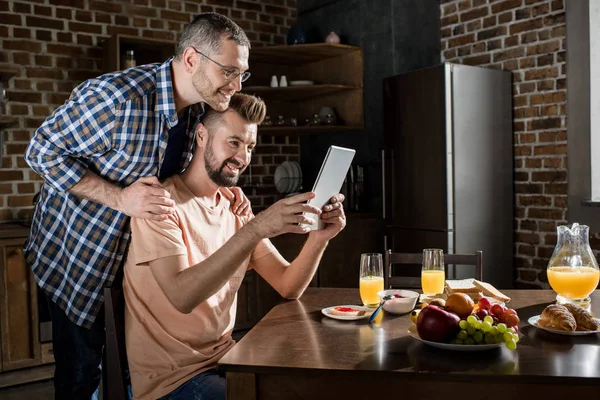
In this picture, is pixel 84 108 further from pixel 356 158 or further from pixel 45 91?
pixel 356 158

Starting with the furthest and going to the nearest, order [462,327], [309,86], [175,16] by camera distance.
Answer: [175,16], [309,86], [462,327]

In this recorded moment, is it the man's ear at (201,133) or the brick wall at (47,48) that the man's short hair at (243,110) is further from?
the brick wall at (47,48)

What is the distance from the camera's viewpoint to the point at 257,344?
1567mm

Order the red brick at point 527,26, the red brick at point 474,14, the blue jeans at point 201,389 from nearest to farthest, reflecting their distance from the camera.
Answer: the blue jeans at point 201,389
the red brick at point 527,26
the red brick at point 474,14

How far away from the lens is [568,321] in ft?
5.25

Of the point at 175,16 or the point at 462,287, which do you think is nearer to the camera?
the point at 462,287

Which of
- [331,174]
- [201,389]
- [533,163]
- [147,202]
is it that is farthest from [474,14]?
[201,389]

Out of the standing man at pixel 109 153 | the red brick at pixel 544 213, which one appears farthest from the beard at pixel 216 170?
the red brick at pixel 544 213

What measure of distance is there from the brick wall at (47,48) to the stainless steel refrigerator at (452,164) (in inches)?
76.7

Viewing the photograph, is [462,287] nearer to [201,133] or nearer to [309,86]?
[201,133]

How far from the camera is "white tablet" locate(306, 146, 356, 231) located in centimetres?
174

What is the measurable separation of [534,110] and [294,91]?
1.82 m

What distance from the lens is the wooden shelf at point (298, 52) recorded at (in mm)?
4672

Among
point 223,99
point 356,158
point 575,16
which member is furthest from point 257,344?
point 356,158
